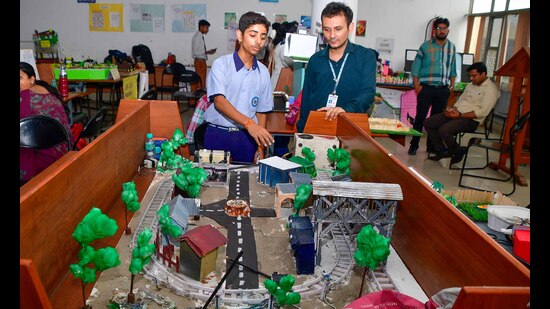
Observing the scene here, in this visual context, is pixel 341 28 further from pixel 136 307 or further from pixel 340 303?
pixel 136 307

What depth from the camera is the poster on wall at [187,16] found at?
9.77 meters

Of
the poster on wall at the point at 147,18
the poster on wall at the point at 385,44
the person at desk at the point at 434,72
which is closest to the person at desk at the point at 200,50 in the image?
the poster on wall at the point at 147,18

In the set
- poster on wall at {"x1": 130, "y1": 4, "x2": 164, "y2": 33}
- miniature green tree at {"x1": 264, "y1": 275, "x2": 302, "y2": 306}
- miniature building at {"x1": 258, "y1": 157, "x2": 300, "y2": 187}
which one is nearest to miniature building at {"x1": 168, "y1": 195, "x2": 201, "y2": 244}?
miniature building at {"x1": 258, "y1": 157, "x2": 300, "y2": 187}

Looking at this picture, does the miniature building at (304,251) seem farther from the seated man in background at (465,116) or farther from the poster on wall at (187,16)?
the poster on wall at (187,16)

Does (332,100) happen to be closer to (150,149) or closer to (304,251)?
(150,149)

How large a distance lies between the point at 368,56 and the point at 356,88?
0.75 feet

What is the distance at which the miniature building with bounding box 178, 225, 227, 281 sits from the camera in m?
1.42

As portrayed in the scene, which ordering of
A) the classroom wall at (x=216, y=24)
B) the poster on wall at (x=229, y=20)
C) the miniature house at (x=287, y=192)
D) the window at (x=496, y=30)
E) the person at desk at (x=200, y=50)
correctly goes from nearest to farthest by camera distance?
the miniature house at (x=287, y=192)
the window at (x=496, y=30)
the person at desk at (x=200, y=50)
the classroom wall at (x=216, y=24)
the poster on wall at (x=229, y=20)

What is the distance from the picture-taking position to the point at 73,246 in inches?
61.2

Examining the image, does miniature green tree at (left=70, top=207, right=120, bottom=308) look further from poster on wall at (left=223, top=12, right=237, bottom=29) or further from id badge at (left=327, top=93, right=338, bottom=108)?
poster on wall at (left=223, top=12, right=237, bottom=29)

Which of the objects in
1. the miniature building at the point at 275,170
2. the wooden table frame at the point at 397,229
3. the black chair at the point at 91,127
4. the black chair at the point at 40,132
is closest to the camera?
the wooden table frame at the point at 397,229

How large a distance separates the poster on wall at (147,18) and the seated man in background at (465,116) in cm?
662

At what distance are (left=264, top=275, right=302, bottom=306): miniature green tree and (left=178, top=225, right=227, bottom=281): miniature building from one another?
278mm
